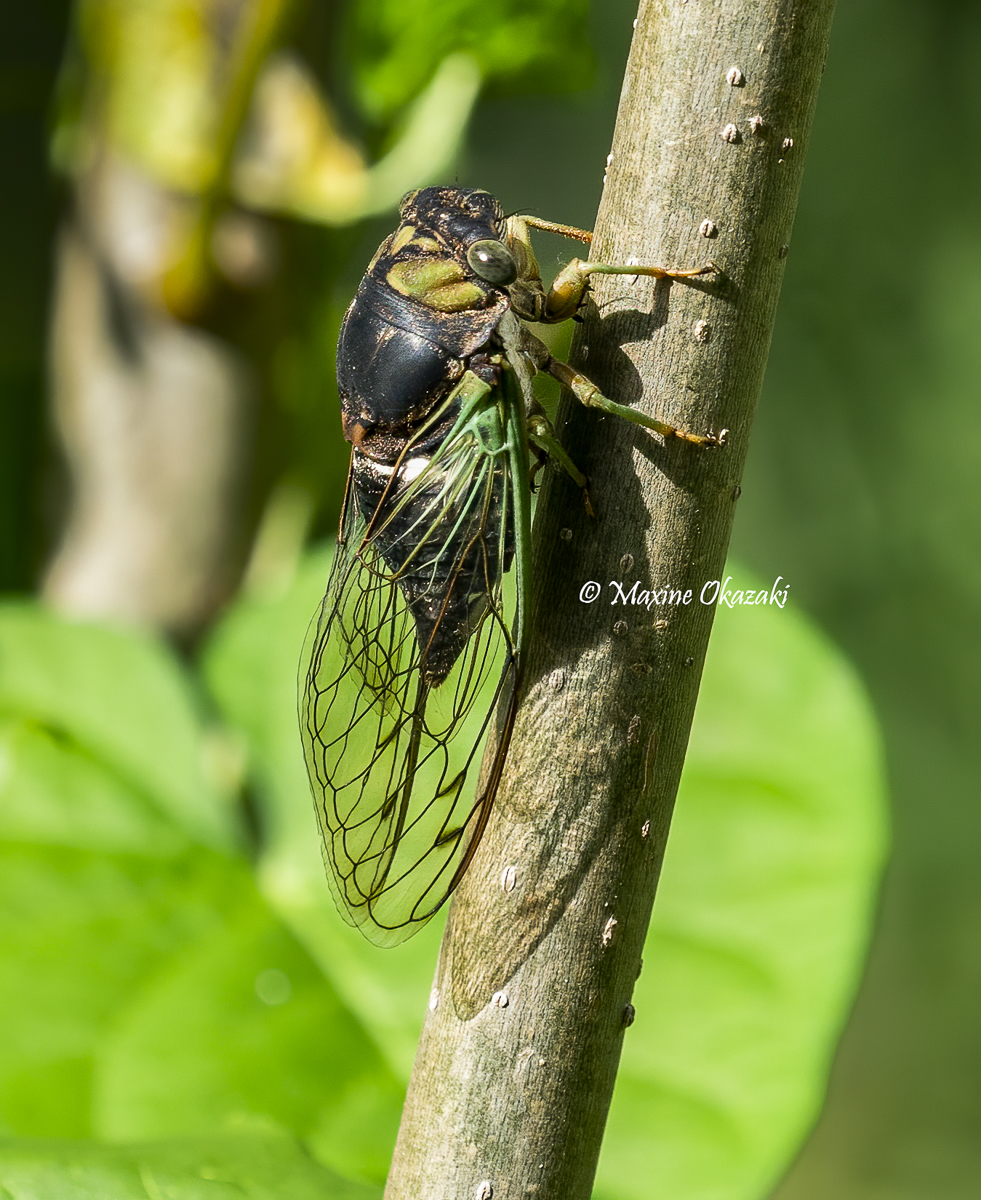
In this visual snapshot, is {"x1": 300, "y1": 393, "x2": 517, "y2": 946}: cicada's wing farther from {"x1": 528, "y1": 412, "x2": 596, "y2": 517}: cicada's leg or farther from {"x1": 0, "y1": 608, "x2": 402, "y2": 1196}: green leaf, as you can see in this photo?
{"x1": 0, "y1": 608, "x2": 402, "y2": 1196}: green leaf

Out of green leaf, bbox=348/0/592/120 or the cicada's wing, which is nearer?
the cicada's wing

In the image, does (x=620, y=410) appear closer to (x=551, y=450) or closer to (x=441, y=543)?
(x=551, y=450)

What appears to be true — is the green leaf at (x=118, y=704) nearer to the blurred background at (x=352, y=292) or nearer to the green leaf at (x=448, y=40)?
the blurred background at (x=352, y=292)

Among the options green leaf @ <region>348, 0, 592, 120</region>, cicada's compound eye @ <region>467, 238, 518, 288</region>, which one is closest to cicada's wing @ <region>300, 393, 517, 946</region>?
cicada's compound eye @ <region>467, 238, 518, 288</region>

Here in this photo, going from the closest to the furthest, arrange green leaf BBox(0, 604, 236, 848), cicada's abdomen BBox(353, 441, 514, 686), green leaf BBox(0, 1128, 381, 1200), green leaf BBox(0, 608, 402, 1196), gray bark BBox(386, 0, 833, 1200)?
gray bark BBox(386, 0, 833, 1200) < green leaf BBox(0, 1128, 381, 1200) < cicada's abdomen BBox(353, 441, 514, 686) < green leaf BBox(0, 608, 402, 1196) < green leaf BBox(0, 604, 236, 848)

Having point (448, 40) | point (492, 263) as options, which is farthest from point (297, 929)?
point (448, 40)

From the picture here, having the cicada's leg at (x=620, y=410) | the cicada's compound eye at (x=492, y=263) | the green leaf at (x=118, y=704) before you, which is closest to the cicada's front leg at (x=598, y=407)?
the cicada's leg at (x=620, y=410)

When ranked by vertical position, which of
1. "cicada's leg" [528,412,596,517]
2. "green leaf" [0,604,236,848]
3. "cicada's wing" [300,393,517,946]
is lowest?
"green leaf" [0,604,236,848]

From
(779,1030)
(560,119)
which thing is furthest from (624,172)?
(560,119)
